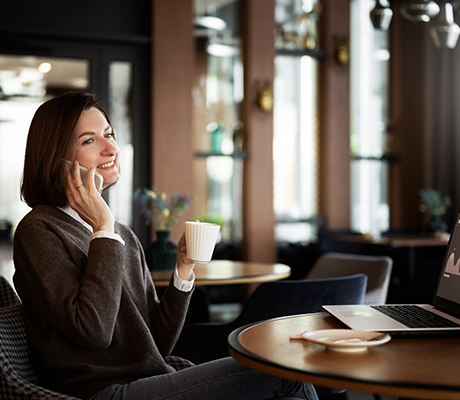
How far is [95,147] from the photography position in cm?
149

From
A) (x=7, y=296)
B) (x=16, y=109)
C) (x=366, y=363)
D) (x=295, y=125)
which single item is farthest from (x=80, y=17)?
(x=366, y=363)

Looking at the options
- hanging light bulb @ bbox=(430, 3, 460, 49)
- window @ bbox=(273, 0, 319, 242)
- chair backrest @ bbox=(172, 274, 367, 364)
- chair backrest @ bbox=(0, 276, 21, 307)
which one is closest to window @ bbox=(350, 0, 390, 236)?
window @ bbox=(273, 0, 319, 242)

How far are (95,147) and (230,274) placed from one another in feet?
4.49

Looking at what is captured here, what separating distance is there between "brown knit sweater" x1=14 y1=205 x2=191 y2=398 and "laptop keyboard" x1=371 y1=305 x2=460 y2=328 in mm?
602

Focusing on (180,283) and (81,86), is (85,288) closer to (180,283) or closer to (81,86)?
(180,283)

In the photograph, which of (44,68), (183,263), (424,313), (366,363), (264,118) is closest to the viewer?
(366,363)

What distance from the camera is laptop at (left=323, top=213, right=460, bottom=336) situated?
1.15 meters

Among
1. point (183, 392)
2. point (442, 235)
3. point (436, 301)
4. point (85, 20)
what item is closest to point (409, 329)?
point (436, 301)

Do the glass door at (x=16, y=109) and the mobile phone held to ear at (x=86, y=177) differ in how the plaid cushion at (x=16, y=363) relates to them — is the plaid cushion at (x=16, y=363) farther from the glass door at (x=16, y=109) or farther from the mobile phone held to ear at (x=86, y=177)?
the glass door at (x=16, y=109)

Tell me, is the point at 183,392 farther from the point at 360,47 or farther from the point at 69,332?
the point at 360,47

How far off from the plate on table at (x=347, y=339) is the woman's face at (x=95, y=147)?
0.73 metres

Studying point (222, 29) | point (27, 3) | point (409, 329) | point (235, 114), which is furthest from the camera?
point (222, 29)

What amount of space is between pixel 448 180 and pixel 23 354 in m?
4.90

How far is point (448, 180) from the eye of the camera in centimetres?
541
